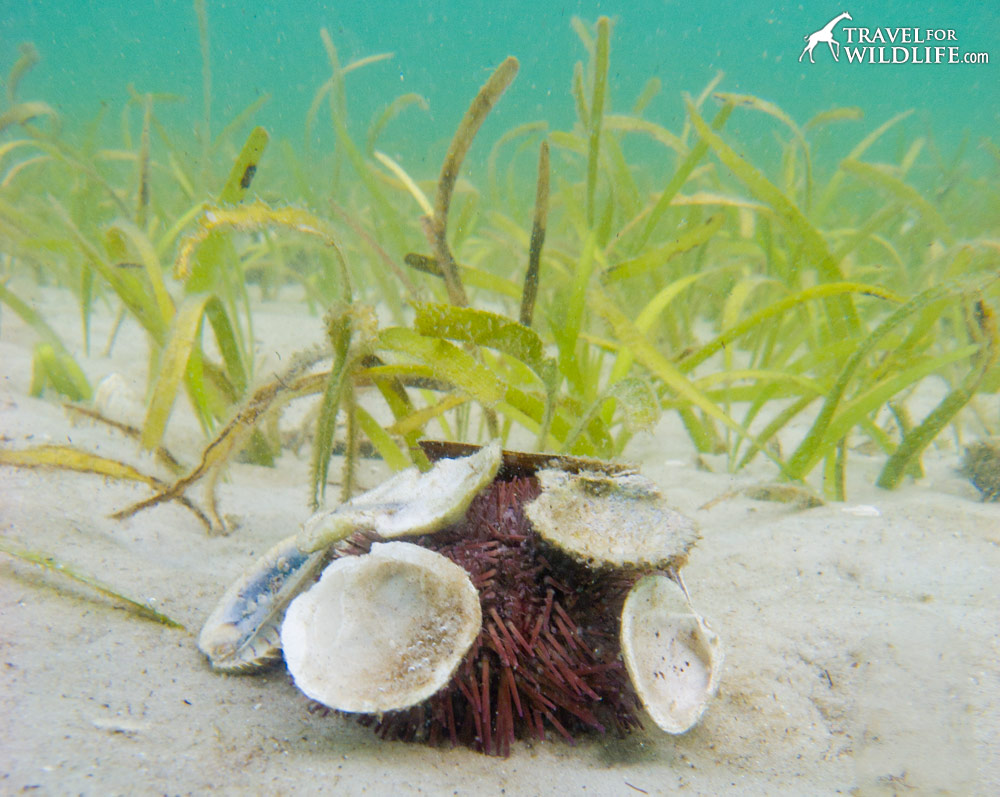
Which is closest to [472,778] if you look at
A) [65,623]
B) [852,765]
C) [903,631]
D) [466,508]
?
[466,508]

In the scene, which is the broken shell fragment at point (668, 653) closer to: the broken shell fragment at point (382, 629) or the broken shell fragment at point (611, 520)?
the broken shell fragment at point (611, 520)

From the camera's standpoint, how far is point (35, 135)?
4266 mm

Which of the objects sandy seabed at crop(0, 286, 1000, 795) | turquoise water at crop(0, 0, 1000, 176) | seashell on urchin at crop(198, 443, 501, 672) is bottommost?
sandy seabed at crop(0, 286, 1000, 795)

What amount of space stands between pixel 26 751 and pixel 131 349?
4905 millimetres

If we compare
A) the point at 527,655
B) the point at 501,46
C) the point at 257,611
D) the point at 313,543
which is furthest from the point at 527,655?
the point at 501,46

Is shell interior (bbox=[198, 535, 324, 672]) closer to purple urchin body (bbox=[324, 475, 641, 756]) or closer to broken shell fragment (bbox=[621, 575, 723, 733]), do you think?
purple urchin body (bbox=[324, 475, 641, 756])

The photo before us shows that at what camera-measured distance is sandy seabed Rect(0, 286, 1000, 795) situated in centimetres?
116

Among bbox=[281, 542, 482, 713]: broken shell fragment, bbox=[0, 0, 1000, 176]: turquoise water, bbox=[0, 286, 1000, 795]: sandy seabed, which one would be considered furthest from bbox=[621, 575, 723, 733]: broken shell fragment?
bbox=[0, 0, 1000, 176]: turquoise water

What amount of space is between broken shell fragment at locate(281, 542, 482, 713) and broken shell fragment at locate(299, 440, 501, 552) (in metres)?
0.08

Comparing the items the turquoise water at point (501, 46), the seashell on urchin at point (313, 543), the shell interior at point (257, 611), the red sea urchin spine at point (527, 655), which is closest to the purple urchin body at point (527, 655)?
the red sea urchin spine at point (527, 655)

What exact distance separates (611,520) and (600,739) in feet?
1.94

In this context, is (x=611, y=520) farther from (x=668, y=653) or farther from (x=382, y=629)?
(x=382, y=629)

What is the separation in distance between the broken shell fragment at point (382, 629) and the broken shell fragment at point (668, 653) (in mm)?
430

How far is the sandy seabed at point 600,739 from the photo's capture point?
3.79ft
